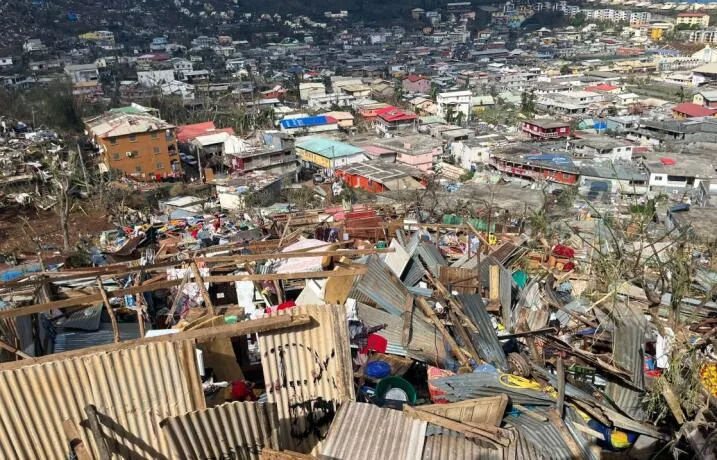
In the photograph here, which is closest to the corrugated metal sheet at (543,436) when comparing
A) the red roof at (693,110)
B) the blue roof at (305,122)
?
the blue roof at (305,122)

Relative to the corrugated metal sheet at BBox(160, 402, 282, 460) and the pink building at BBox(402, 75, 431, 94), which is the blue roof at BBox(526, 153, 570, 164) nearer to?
the corrugated metal sheet at BBox(160, 402, 282, 460)

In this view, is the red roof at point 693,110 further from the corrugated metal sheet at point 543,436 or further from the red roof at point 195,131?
the corrugated metal sheet at point 543,436

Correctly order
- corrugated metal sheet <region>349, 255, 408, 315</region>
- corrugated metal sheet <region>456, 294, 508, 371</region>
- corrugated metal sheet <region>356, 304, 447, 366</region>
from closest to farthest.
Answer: corrugated metal sheet <region>456, 294, 508, 371</region>, corrugated metal sheet <region>356, 304, 447, 366</region>, corrugated metal sheet <region>349, 255, 408, 315</region>

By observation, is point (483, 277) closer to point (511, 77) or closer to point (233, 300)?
Answer: point (233, 300)

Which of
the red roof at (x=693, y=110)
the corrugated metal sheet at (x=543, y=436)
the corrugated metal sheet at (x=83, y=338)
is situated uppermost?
the corrugated metal sheet at (x=83, y=338)

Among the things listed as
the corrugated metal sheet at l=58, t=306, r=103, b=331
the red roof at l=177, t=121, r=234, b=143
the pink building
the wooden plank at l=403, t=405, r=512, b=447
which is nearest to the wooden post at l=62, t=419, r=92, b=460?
the wooden plank at l=403, t=405, r=512, b=447

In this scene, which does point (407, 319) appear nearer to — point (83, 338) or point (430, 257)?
point (430, 257)
